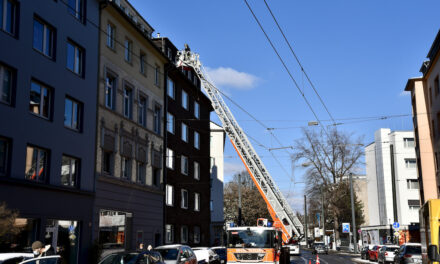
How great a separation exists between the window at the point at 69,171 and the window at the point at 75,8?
6762 millimetres

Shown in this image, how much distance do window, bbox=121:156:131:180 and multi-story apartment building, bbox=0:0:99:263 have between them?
3531mm

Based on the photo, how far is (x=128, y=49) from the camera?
28688 millimetres

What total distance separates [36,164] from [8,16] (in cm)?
575

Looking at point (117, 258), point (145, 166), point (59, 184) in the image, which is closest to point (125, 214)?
point (145, 166)

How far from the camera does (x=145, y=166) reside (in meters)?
29.9

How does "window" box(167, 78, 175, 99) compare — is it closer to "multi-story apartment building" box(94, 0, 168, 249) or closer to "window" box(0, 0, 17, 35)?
"multi-story apartment building" box(94, 0, 168, 249)

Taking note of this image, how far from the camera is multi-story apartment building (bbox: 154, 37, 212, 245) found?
115 ft

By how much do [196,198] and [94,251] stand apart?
18.5m

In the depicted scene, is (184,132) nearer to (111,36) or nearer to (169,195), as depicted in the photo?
(169,195)

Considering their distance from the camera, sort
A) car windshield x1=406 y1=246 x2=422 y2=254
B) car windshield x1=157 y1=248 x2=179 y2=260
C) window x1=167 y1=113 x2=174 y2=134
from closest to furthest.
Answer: car windshield x1=157 y1=248 x2=179 y2=260, car windshield x1=406 y1=246 x2=422 y2=254, window x1=167 y1=113 x2=174 y2=134

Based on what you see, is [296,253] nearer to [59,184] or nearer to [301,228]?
[301,228]

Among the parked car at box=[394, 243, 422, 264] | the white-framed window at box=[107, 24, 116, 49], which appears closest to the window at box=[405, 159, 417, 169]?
the parked car at box=[394, 243, 422, 264]

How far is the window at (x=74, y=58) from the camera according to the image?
22.4m

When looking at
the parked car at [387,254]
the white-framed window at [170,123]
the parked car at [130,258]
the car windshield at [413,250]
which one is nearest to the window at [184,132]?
the white-framed window at [170,123]
